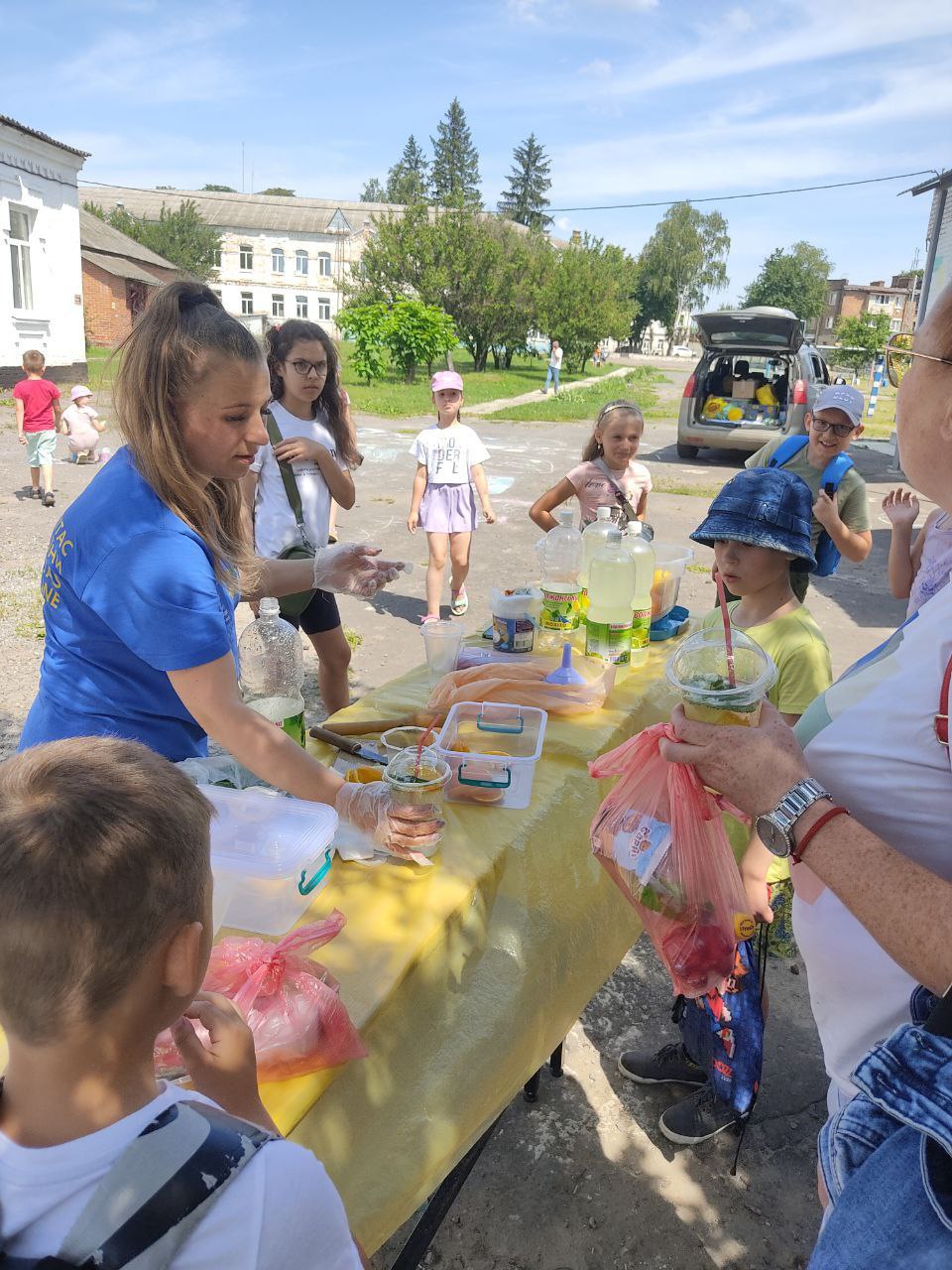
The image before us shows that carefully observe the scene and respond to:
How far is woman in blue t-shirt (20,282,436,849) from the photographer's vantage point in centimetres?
161

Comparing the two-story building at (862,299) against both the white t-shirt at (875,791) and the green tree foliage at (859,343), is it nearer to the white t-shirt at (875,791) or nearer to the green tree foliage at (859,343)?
the green tree foliage at (859,343)

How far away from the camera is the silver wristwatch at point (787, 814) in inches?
46.4

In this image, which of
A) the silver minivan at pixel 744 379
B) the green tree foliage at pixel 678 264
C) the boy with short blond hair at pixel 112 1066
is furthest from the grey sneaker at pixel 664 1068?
the green tree foliage at pixel 678 264

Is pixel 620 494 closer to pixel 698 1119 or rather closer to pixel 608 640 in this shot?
pixel 608 640

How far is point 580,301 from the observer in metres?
36.4

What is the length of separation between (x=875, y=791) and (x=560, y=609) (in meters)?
1.97

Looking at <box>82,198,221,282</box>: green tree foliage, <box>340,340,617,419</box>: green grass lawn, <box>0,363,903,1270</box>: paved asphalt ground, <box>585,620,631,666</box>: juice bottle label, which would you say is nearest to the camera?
<box>0,363,903,1270</box>: paved asphalt ground

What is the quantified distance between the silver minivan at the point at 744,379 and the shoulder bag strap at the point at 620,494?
9080 millimetres

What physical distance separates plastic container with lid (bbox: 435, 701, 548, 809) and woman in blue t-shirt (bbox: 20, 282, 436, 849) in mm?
336

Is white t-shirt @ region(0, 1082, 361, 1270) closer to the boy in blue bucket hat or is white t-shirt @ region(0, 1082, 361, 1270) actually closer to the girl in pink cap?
the boy in blue bucket hat

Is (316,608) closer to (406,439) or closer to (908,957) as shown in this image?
(908,957)

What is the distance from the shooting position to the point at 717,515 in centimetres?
255

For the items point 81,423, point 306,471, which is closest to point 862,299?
point 81,423

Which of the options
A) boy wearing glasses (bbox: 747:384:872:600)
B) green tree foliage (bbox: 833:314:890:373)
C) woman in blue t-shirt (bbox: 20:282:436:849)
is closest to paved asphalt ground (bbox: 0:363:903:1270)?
woman in blue t-shirt (bbox: 20:282:436:849)
